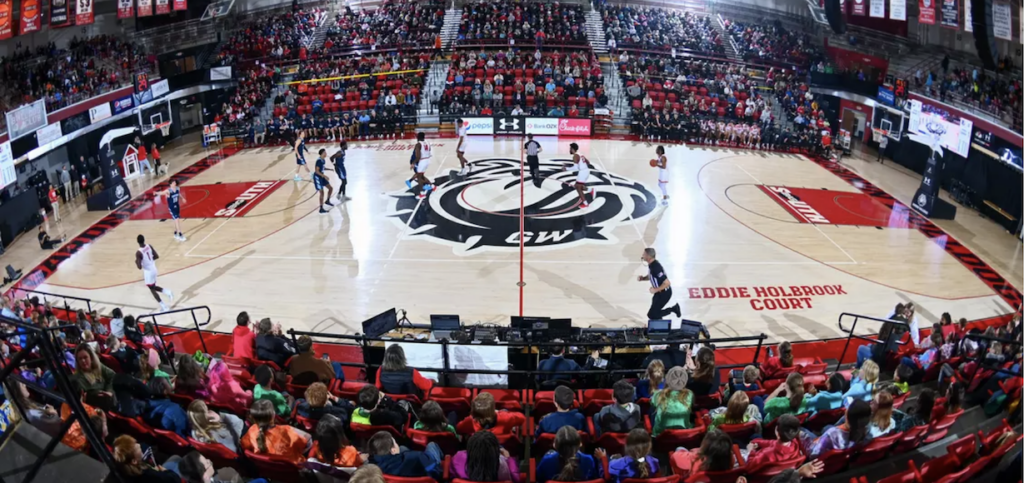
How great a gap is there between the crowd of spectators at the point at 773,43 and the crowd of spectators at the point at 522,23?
29.6ft

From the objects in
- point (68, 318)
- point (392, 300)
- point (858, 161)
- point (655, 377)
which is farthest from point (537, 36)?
point (655, 377)

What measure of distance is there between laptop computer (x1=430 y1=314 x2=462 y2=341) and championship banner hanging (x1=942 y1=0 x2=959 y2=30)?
21127 millimetres

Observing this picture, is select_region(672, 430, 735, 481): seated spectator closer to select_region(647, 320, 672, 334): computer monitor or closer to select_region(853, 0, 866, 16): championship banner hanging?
select_region(647, 320, 672, 334): computer monitor

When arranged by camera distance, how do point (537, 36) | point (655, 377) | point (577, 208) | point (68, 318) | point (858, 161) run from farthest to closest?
point (537, 36) → point (858, 161) → point (577, 208) → point (68, 318) → point (655, 377)

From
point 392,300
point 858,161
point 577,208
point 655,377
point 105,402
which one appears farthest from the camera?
point 858,161

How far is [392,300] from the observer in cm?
1476

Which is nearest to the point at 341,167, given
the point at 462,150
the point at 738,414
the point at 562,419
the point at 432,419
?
the point at 462,150

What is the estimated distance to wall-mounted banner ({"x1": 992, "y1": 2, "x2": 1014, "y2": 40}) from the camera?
21.0 meters

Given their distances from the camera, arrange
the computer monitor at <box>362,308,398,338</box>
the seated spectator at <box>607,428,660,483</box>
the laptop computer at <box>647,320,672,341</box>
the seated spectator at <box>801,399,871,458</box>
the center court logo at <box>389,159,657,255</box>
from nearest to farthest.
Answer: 1. the seated spectator at <box>607,428,660,483</box>
2. the seated spectator at <box>801,399,871,458</box>
3. the computer monitor at <box>362,308,398,338</box>
4. the laptop computer at <box>647,320,672,341</box>
5. the center court logo at <box>389,159,657,255</box>

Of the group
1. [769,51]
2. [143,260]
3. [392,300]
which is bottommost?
[392,300]

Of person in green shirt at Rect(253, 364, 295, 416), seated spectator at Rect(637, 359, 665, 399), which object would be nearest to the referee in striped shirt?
seated spectator at Rect(637, 359, 665, 399)

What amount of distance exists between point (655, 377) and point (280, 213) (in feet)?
48.8

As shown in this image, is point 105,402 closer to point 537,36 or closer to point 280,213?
point 280,213

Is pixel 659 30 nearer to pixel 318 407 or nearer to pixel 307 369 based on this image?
pixel 307 369
